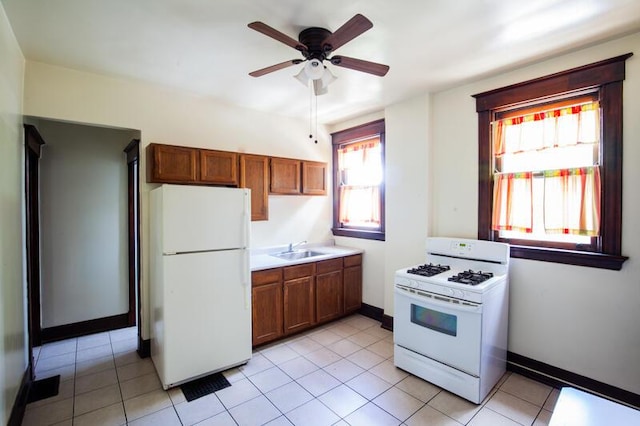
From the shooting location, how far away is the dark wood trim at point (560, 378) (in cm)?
223

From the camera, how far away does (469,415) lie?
2.19 metres

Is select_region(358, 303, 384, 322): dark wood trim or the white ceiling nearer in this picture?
the white ceiling

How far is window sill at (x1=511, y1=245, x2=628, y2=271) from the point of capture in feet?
7.41

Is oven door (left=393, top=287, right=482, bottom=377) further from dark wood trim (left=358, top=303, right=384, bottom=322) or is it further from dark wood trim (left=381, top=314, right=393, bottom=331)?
dark wood trim (left=358, top=303, right=384, bottom=322)

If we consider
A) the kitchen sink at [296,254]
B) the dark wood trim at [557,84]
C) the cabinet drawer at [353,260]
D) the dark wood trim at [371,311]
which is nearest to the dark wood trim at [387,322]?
the dark wood trim at [371,311]

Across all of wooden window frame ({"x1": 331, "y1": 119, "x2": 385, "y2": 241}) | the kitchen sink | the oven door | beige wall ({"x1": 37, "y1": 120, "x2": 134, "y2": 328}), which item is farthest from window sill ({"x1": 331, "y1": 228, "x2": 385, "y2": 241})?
beige wall ({"x1": 37, "y1": 120, "x2": 134, "y2": 328})

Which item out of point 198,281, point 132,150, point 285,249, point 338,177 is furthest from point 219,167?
point 338,177

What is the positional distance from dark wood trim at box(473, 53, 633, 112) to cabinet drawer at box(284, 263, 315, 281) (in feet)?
7.87

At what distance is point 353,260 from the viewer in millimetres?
4051

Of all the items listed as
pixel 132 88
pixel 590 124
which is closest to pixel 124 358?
pixel 132 88

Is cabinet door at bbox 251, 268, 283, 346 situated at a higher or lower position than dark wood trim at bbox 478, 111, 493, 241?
lower

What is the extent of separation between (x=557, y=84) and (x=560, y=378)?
2.41 meters

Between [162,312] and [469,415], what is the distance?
2483 millimetres

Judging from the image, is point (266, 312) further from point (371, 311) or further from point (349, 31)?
point (349, 31)
